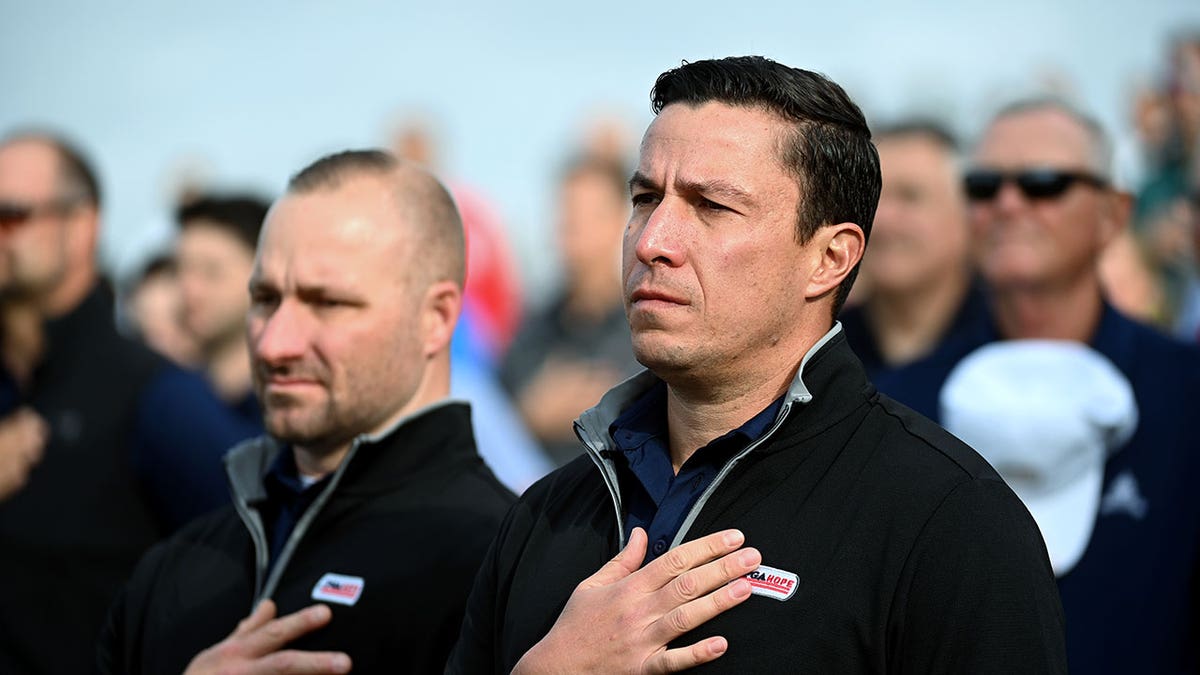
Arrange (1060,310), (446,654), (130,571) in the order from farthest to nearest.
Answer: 1. (130,571)
2. (1060,310)
3. (446,654)

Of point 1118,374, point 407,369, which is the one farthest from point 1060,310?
point 407,369

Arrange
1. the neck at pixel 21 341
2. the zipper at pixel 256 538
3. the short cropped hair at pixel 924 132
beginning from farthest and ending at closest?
the short cropped hair at pixel 924 132 → the neck at pixel 21 341 → the zipper at pixel 256 538

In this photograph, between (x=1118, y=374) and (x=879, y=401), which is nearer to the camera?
(x=879, y=401)

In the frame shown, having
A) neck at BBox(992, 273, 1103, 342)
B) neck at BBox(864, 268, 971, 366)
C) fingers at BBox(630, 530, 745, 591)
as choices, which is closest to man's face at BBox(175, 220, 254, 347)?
neck at BBox(864, 268, 971, 366)

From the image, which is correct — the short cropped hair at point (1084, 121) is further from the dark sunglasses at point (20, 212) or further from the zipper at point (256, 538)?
the dark sunglasses at point (20, 212)

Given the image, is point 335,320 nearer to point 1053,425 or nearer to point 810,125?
point 810,125

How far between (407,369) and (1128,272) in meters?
4.96

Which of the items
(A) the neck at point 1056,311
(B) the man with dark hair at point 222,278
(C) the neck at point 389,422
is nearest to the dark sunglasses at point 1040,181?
(A) the neck at point 1056,311

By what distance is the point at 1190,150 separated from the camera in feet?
27.0

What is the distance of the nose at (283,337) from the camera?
12.2ft

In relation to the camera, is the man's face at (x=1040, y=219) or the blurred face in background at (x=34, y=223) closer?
the man's face at (x=1040, y=219)

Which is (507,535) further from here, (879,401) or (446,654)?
(879,401)

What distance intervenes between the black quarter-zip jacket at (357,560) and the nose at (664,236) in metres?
1.06

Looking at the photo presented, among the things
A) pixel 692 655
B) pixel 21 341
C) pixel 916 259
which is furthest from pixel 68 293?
pixel 692 655
